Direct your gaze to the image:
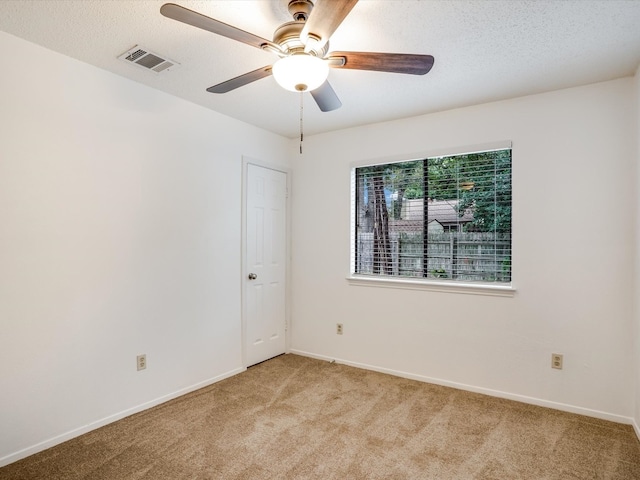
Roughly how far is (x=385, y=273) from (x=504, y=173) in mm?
1398

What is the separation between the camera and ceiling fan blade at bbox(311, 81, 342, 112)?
2043 mm

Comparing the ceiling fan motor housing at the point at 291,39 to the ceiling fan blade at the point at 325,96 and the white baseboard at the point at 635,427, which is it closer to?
the ceiling fan blade at the point at 325,96

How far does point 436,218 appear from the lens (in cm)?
340

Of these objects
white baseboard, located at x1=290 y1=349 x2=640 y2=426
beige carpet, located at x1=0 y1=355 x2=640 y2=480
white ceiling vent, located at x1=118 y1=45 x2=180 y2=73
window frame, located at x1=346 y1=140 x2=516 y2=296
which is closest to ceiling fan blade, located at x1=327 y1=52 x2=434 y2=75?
white ceiling vent, located at x1=118 y1=45 x2=180 y2=73

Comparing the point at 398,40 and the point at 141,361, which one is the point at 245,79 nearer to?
the point at 398,40

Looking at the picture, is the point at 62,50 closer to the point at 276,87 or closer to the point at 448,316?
the point at 276,87

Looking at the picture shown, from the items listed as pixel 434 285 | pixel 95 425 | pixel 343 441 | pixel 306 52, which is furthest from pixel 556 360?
pixel 95 425

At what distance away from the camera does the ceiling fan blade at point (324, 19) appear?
1376mm

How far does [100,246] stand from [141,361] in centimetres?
90

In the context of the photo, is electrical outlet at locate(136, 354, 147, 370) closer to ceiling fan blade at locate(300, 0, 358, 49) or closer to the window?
the window

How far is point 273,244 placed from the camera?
3955mm

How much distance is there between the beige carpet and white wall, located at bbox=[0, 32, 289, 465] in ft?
0.90

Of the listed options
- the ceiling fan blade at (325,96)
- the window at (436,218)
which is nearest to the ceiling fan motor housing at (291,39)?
the ceiling fan blade at (325,96)

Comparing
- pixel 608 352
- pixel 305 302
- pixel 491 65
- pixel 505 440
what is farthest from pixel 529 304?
pixel 305 302
